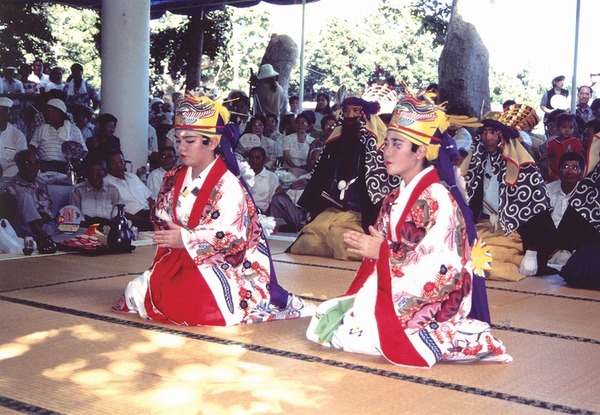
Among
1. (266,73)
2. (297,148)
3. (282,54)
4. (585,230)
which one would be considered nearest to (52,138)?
(297,148)

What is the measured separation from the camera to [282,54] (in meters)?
16.0

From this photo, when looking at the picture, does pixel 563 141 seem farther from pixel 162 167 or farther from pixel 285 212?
pixel 162 167

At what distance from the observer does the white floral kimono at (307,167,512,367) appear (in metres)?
3.83

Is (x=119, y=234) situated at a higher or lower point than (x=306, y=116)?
lower

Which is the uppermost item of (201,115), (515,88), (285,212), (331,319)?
(515,88)

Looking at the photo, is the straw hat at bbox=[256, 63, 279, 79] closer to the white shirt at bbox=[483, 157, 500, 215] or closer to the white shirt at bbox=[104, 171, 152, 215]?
the white shirt at bbox=[104, 171, 152, 215]

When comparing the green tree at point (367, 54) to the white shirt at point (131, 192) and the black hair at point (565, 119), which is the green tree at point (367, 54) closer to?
the black hair at point (565, 119)

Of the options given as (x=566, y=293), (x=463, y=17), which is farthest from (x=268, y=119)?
(x=566, y=293)

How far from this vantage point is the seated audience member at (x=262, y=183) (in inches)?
372

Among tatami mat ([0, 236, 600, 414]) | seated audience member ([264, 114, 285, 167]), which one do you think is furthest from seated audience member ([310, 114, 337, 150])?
tatami mat ([0, 236, 600, 414])

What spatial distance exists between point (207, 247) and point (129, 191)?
3880 mm

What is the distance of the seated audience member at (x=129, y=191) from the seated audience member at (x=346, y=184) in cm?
167

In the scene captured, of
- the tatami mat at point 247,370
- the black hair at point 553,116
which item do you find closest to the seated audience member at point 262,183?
the black hair at point 553,116

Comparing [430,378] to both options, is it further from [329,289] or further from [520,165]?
[520,165]
